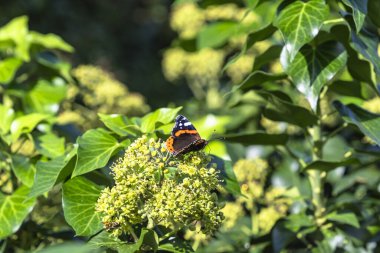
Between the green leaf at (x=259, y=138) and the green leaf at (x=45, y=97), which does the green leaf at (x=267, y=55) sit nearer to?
the green leaf at (x=259, y=138)

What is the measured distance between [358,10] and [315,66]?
19 cm

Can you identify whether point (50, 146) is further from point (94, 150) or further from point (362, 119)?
point (362, 119)

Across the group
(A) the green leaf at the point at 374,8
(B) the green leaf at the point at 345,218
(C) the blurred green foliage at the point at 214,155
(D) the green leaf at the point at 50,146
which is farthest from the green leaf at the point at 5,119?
(A) the green leaf at the point at 374,8

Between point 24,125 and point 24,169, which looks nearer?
point 24,169

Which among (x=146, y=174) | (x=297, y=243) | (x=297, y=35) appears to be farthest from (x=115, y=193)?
(x=297, y=243)

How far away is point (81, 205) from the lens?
169 cm

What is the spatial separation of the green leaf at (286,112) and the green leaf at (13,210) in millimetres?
674

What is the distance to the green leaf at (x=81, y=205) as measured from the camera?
5.45 feet

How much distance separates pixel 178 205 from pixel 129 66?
23.4ft

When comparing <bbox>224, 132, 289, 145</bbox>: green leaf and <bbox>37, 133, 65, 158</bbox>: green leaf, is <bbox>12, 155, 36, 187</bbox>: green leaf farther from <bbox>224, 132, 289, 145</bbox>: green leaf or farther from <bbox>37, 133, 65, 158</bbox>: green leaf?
<bbox>224, 132, 289, 145</bbox>: green leaf

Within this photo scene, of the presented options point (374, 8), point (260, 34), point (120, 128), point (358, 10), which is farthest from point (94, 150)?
point (374, 8)

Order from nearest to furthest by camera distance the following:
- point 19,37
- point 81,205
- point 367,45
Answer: point 81,205, point 367,45, point 19,37

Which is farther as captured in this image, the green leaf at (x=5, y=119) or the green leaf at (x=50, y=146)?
the green leaf at (x=5, y=119)

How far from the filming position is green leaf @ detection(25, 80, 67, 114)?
8.49ft
